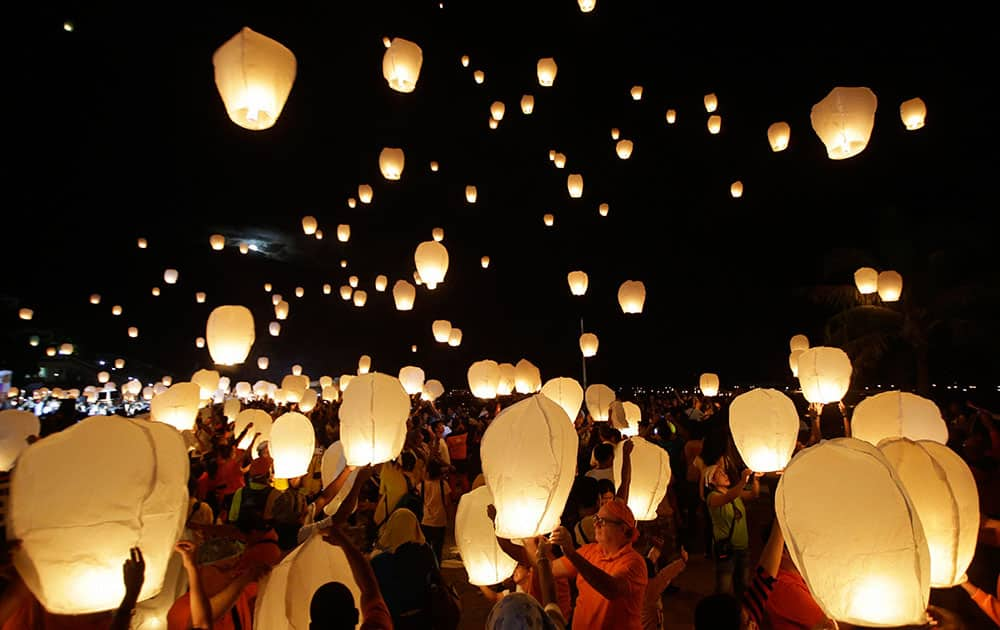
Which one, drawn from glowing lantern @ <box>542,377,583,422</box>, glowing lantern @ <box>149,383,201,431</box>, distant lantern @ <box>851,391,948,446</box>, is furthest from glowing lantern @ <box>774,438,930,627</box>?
glowing lantern @ <box>149,383,201,431</box>

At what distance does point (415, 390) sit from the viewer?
12438mm

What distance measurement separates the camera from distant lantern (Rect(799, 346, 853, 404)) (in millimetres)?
5387

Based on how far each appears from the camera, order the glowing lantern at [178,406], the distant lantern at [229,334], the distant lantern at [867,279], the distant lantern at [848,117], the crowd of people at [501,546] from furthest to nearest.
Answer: the distant lantern at [867,279]
the glowing lantern at [178,406]
the distant lantern at [229,334]
the distant lantern at [848,117]
the crowd of people at [501,546]

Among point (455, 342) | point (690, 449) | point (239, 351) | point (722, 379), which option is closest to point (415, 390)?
point (455, 342)

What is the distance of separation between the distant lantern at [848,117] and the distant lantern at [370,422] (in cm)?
496

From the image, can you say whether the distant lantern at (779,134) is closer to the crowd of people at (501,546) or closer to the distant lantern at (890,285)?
the distant lantern at (890,285)

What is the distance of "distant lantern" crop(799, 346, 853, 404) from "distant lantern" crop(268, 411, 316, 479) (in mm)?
4411

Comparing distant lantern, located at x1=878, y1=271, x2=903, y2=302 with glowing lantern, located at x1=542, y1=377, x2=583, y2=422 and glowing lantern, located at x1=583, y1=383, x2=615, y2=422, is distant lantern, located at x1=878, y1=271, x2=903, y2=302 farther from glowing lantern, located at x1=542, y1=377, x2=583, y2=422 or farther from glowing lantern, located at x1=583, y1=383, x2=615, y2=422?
glowing lantern, located at x1=542, y1=377, x2=583, y2=422

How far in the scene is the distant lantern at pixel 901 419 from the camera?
382cm

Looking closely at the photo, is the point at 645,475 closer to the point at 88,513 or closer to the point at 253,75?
the point at 88,513

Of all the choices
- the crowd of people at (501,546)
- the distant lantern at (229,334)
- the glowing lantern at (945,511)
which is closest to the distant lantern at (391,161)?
the distant lantern at (229,334)

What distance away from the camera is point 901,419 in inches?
151

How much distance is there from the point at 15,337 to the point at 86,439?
110ft

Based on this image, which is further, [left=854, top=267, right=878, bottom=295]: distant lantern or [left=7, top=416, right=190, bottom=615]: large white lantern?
[left=854, top=267, right=878, bottom=295]: distant lantern
